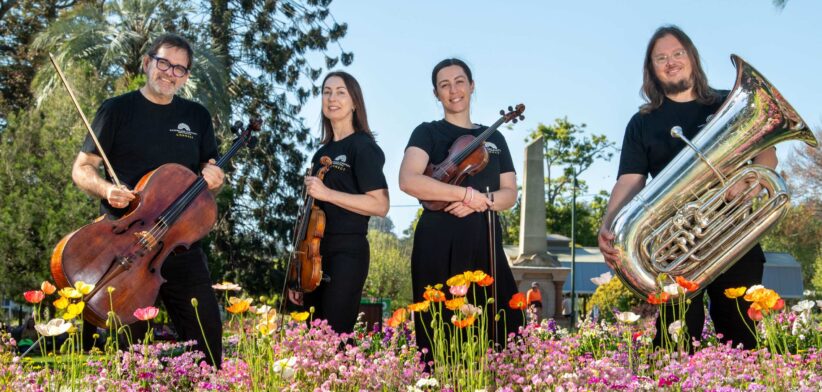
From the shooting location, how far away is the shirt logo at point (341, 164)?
4.64 metres

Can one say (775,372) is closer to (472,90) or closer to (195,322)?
(472,90)

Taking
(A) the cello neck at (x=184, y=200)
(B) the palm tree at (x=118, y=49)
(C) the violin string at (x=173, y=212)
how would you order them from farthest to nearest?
(B) the palm tree at (x=118, y=49) → (A) the cello neck at (x=184, y=200) → (C) the violin string at (x=173, y=212)

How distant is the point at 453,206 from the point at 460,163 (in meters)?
0.24

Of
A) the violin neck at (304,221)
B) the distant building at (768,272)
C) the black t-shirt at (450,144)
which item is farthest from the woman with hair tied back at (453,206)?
the distant building at (768,272)

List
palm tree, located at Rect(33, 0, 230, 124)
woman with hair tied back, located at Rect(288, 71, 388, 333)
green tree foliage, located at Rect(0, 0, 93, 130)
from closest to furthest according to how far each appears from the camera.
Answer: woman with hair tied back, located at Rect(288, 71, 388, 333) → palm tree, located at Rect(33, 0, 230, 124) → green tree foliage, located at Rect(0, 0, 93, 130)

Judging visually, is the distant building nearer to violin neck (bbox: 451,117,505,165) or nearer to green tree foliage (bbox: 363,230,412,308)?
green tree foliage (bbox: 363,230,412,308)

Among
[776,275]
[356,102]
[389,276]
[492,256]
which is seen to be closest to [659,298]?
[492,256]

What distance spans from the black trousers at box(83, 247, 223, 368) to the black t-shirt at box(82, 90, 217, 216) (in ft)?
1.57

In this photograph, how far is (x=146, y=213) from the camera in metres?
3.99

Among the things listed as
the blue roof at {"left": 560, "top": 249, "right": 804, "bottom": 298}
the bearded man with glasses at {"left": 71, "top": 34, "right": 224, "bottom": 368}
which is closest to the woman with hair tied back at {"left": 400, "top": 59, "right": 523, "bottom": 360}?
the bearded man with glasses at {"left": 71, "top": 34, "right": 224, "bottom": 368}

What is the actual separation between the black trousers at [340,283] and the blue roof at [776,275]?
2841cm

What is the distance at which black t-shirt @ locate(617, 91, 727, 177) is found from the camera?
4.27 metres

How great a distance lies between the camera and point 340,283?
4379 mm

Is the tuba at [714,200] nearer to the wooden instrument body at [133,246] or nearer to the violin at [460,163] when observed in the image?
the violin at [460,163]
